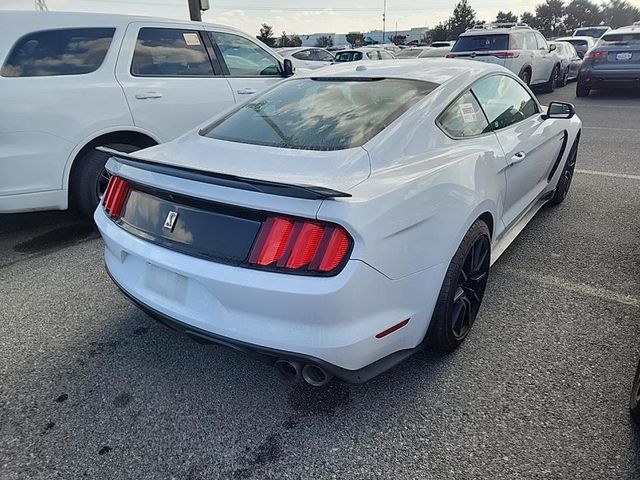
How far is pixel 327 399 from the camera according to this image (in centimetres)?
237

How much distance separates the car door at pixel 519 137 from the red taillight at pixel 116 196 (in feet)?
6.86

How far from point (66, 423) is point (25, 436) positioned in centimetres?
16

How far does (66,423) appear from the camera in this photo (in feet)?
7.28

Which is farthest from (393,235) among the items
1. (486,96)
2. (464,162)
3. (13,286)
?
(13,286)

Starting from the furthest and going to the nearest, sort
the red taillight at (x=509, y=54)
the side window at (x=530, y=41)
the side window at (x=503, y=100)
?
the side window at (x=530, y=41), the red taillight at (x=509, y=54), the side window at (x=503, y=100)

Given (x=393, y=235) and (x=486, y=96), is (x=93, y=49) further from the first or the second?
(x=393, y=235)

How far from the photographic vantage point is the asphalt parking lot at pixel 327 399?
2.00m

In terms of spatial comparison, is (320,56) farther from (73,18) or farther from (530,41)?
(73,18)

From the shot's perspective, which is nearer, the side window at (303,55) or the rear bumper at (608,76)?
the rear bumper at (608,76)

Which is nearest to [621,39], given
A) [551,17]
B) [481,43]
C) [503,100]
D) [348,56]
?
[481,43]

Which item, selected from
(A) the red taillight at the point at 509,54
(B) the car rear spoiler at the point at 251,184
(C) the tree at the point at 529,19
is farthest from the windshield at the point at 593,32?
(C) the tree at the point at 529,19

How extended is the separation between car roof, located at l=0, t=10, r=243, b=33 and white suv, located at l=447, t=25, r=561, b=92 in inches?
353

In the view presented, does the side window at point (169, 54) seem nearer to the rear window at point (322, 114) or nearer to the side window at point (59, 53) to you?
the side window at point (59, 53)

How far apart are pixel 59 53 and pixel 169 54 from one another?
3.48 feet
